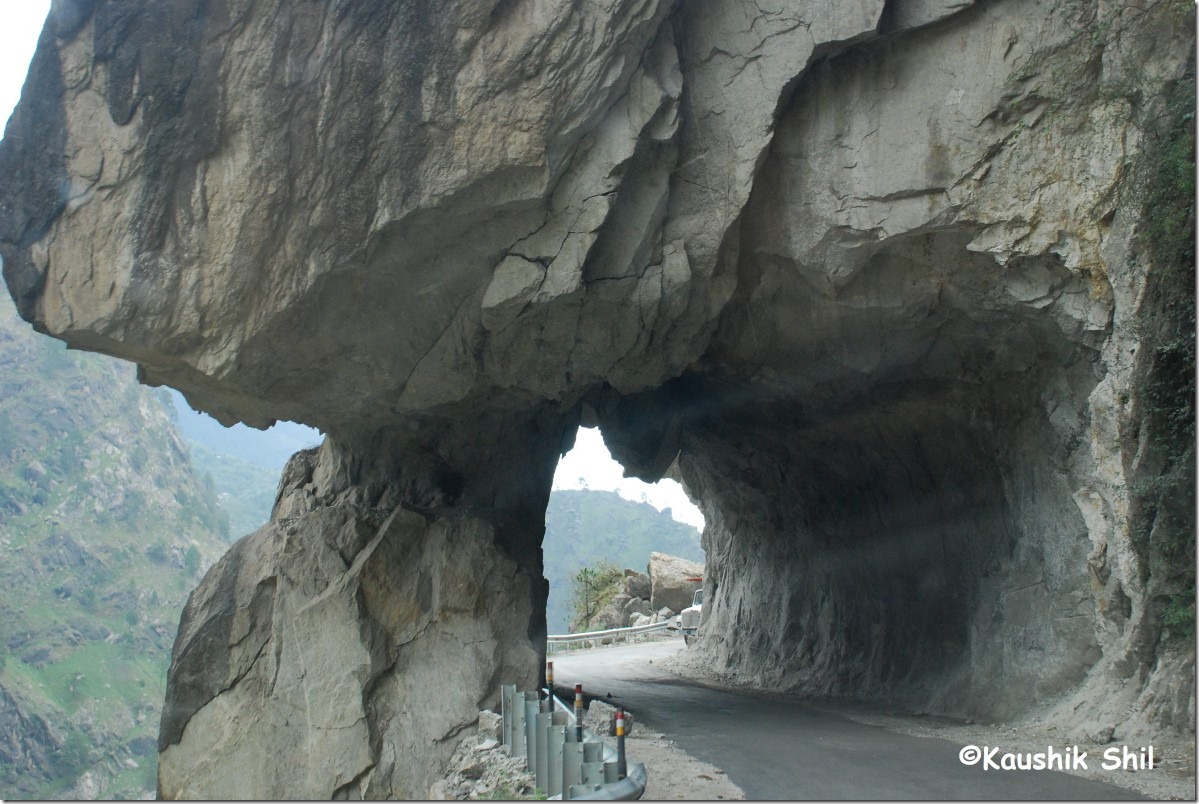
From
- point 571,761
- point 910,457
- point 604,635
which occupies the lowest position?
point 604,635

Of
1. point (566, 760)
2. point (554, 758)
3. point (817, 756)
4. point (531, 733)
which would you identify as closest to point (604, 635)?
point (817, 756)

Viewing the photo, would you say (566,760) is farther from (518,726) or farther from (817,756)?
(817,756)

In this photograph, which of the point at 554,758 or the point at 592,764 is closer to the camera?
the point at 592,764

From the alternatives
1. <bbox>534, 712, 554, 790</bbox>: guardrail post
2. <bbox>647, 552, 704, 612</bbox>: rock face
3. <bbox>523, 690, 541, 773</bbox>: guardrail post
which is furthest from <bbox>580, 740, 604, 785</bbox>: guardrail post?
<bbox>647, 552, 704, 612</bbox>: rock face

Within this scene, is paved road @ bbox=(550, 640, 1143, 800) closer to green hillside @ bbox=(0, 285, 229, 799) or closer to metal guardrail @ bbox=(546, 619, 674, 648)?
metal guardrail @ bbox=(546, 619, 674, 648)

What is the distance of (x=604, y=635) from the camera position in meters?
32.0


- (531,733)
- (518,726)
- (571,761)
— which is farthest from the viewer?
(518,726)

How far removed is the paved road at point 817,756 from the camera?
7.93 meters

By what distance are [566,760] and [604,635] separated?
2550 centimetres

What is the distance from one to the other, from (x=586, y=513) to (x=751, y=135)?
421 feet

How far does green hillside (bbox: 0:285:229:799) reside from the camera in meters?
37.2

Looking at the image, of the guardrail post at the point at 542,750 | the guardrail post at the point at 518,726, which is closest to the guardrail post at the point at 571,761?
the guardrail post at the point at 542,750

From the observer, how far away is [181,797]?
1260cm

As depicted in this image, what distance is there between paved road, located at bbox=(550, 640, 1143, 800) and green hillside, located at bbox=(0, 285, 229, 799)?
2900 centimetres
